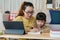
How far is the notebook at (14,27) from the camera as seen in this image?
1606mm

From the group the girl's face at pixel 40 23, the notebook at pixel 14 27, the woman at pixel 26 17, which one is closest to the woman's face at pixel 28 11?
the woman at pixel 26 17

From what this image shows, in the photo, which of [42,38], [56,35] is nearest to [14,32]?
[42,38]

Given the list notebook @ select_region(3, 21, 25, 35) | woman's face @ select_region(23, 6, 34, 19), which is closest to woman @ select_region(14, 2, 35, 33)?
woman's face @ select_region(23, 6, 34, 19)

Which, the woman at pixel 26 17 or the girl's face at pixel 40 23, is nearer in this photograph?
the woman at pixel 26 17

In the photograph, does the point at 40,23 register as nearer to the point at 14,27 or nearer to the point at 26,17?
the point at 26,17

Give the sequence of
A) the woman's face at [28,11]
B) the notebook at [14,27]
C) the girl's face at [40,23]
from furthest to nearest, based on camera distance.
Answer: the girl's face at [40,23] < the woman's face at [28,11] < the notebook at [14,27]

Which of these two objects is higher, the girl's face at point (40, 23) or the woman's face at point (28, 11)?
Answer: the woman's face at point (28, 11)

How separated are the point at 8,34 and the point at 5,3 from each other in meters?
1.97

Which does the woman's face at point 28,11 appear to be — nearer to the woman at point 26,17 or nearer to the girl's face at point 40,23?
the woman at point 26,17

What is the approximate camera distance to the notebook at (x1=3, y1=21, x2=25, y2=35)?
1606mm

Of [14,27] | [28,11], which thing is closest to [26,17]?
[28,11]

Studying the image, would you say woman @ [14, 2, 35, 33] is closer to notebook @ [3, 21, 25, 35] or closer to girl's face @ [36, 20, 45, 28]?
girl's face @ [36, 20, 45, 28]

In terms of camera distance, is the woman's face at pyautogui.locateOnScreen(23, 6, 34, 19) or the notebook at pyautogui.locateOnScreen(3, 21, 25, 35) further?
the woman's face at pyautogui.locateOnScreen(23, 6, 34, 19)

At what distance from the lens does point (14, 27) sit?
1.64 m
